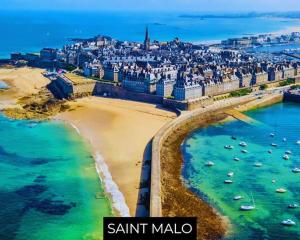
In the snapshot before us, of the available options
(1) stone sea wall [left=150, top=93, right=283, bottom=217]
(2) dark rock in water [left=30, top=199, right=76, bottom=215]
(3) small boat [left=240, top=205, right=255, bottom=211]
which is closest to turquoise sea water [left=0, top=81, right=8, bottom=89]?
(1) stone sea wall [left=150, top=93, right=283, bottom=217]

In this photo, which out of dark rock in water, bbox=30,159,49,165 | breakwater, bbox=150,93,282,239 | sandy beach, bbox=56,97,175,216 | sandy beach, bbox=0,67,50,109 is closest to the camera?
breakwater, bbox=150,93,282,239

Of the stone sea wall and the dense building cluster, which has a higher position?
the dense building cluster

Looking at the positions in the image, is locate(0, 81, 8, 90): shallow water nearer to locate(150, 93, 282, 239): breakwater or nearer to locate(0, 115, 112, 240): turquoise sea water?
locate(0, 115, 112, 240): turquoise sea water

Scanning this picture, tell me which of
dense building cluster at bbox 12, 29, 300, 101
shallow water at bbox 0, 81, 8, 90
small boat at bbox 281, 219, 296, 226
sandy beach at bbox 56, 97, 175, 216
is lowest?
small boat at bbox 281, 219, 296, 226

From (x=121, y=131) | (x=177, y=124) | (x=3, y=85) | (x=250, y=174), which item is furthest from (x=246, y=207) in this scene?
(x=3, y=85)

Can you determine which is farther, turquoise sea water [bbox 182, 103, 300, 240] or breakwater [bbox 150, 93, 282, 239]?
turquoise sea water [bbox 182, 103, 300, 240]

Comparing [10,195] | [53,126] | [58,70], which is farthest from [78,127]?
[58,70]
